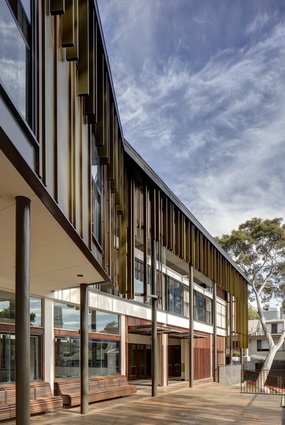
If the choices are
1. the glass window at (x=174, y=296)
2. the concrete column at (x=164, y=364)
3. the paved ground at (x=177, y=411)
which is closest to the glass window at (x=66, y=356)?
the paved ground at (x=177, y=411)

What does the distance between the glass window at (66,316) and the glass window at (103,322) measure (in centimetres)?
134

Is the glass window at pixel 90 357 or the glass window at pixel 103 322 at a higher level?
the glass window at pixel 103 322

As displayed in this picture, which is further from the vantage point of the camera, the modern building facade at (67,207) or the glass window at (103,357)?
the glass window at (103,357)

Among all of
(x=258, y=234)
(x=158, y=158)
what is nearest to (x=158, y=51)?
(x=258, y=234)

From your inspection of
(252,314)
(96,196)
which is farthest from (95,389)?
(252,314)

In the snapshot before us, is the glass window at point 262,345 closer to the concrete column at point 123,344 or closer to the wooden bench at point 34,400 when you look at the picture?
the concrete column at point 123,344

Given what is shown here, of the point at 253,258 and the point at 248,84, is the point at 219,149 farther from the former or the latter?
the point at 253,258

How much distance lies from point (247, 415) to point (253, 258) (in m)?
36.4

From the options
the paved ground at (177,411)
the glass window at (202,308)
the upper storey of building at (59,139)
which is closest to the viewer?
the upper storey of building at (59,139)

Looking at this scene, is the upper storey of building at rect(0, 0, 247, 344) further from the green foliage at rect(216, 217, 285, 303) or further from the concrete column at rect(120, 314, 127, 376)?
the green foliage at rect(216, 217, 285, 303)

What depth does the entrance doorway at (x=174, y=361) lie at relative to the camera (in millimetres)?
36938

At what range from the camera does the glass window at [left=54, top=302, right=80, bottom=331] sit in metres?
18.6

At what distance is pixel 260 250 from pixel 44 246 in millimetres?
42879

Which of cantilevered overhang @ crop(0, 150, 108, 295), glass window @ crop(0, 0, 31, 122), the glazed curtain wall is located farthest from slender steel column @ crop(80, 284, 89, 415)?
glass window @ crop(0, 0, 31, 122)
